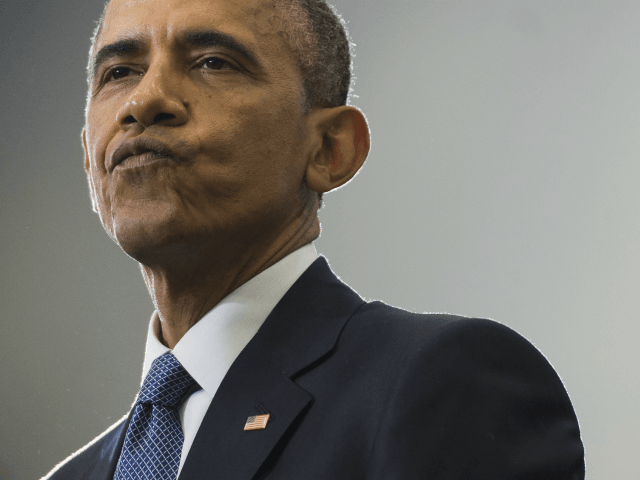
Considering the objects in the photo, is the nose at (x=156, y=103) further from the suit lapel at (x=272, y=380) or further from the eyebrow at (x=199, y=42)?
the suit lapel at (x=272, y=380)

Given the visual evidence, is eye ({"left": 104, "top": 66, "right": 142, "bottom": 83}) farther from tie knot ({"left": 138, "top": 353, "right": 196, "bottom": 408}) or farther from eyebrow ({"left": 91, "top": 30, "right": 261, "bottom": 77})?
tie knot ({"left": 138, "top": 353, "right": 196, "bottom": 408})

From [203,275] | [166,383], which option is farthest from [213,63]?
[166,383]

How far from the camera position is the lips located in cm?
85

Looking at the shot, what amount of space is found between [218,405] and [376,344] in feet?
0.62

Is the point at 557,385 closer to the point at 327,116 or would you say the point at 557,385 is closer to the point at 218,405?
the point at 218,405

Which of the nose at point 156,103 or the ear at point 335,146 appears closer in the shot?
the nose at point 156,103

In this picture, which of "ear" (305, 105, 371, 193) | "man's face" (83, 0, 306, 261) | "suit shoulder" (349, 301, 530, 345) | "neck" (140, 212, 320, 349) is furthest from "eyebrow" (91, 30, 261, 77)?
"suit shoulder" (349, 301, 530, 345)

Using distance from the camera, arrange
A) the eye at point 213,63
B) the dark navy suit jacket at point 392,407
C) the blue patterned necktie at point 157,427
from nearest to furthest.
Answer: the dark navy suit jacket at point 392,407
the blue patterned necktie at point 157,427
the eye at point 213,63

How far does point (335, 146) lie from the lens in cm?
103

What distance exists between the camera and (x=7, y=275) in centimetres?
236

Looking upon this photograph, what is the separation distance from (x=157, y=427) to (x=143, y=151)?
0.33 meters

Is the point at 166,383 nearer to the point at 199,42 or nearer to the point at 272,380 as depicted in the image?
the point at 272,380

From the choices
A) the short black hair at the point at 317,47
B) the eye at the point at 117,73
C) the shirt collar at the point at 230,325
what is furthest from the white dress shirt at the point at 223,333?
the eye at the point at 117,73

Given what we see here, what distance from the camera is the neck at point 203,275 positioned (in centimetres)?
91
